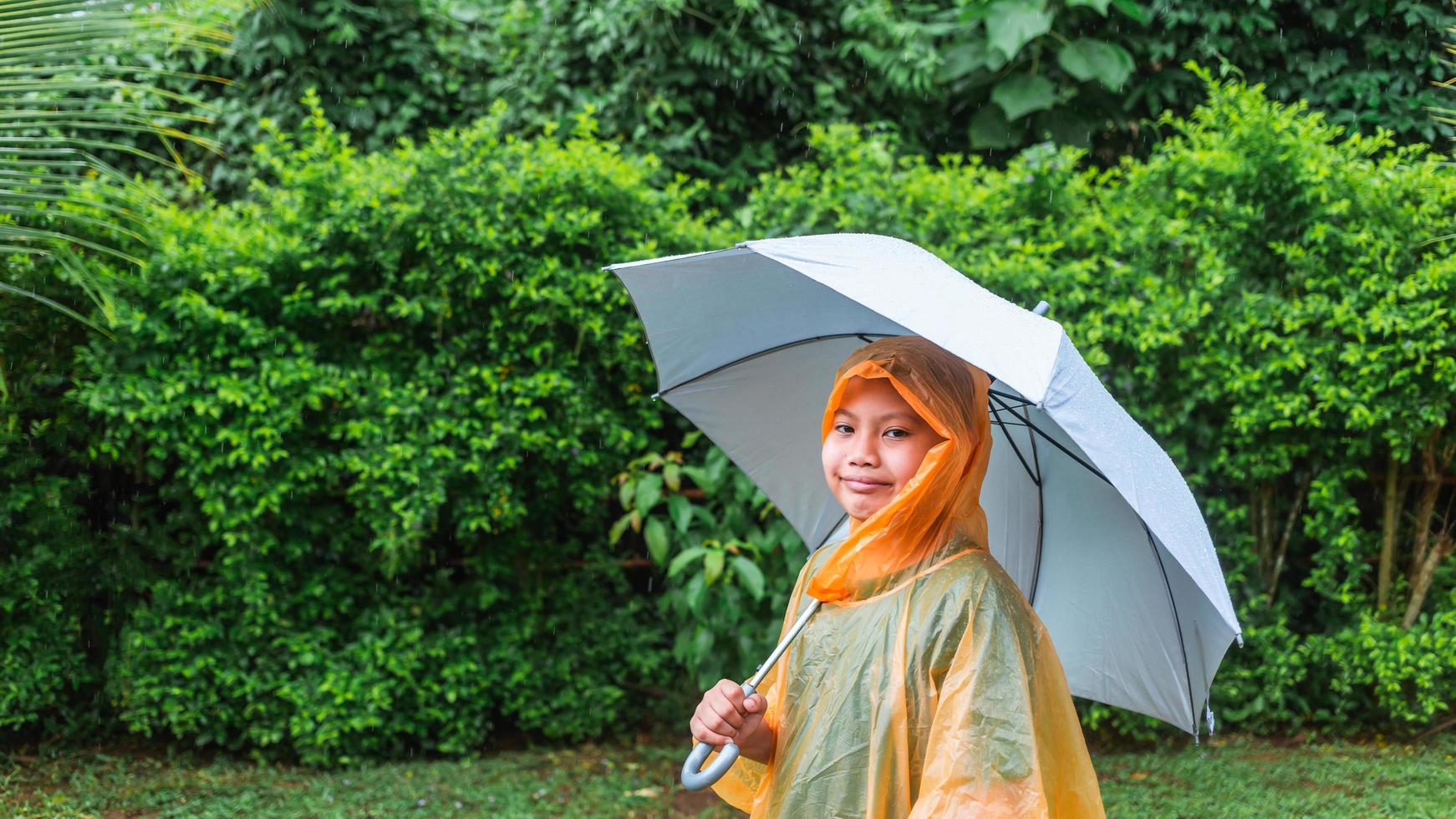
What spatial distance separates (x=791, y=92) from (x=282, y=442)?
3.39 m

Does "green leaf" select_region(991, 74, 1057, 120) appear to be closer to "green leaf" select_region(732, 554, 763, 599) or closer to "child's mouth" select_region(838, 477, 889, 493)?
"green leaf" select_region(732, 554, 763, 599)

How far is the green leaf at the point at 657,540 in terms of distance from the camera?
441cm

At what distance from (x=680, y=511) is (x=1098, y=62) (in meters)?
3.30

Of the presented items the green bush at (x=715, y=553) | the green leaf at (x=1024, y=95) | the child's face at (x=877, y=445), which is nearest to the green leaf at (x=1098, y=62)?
the green leaf at (x=1024, y=95)

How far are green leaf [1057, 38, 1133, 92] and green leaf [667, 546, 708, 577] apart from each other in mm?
3249

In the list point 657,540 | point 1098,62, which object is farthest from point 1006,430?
point 1098,62

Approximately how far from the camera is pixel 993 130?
619 centimetres

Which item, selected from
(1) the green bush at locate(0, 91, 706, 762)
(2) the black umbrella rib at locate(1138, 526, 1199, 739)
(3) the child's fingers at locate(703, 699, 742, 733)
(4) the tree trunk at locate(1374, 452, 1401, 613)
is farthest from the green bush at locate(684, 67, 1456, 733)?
(3) the child's fingers at locate(703, 699, 742, 733)

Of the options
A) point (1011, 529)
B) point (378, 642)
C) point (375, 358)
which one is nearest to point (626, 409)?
point (375, 358)

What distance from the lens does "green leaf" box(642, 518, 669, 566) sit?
441cm

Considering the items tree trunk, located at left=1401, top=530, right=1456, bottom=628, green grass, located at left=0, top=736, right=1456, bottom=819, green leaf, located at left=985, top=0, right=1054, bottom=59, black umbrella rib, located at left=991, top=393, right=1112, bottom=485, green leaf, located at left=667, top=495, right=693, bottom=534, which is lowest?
green grass, located at left=0, top=736, right=1456, bottom=819

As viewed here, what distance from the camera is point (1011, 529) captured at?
246 cm

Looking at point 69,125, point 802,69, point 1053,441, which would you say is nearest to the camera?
point 1053,441

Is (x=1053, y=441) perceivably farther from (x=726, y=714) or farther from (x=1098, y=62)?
(x=1098, y=62)
